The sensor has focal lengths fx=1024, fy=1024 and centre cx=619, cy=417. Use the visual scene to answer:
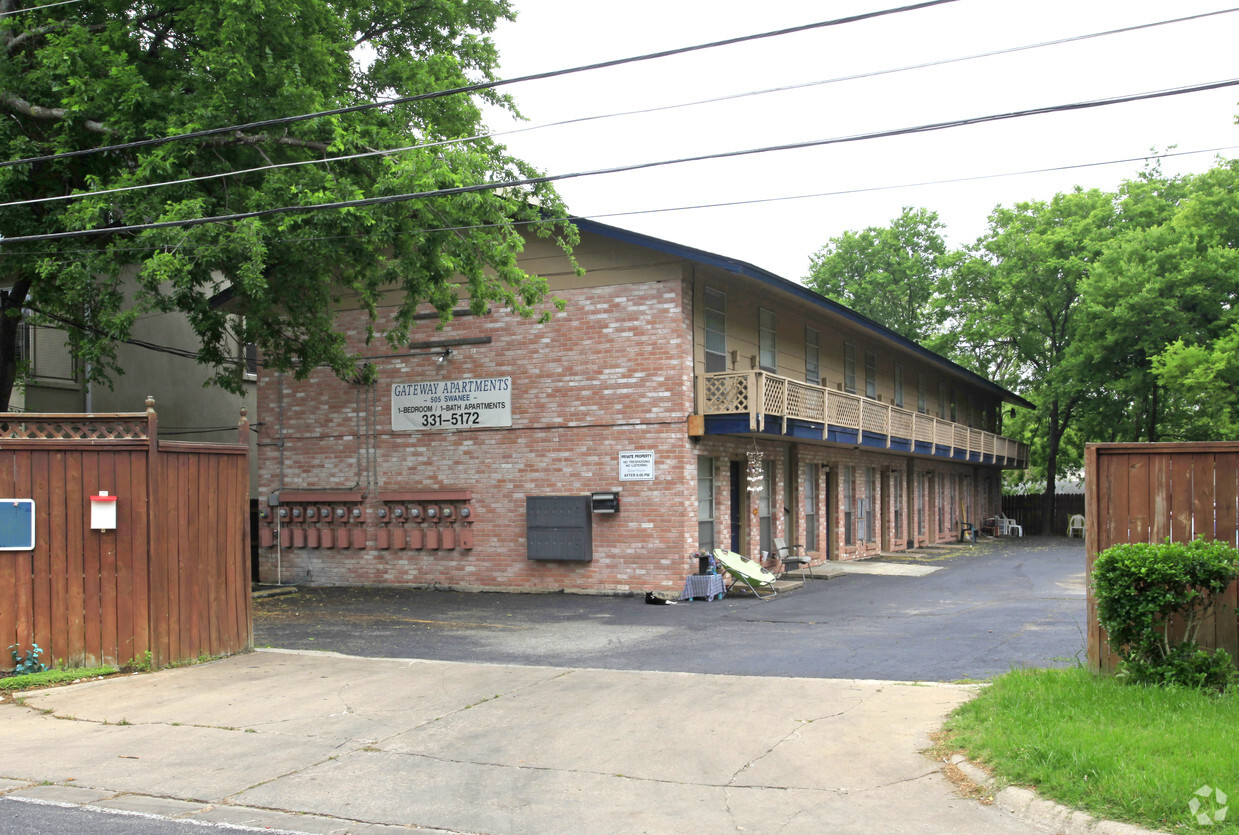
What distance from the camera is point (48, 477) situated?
409 inches

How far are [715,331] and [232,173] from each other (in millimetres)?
9895

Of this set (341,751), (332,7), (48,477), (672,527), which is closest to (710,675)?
(341,751)

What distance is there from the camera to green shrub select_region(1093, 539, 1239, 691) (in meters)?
7.55

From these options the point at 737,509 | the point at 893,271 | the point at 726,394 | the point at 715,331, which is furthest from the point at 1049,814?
the point at 893,271

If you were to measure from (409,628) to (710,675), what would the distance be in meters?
6.11

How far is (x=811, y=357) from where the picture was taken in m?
25.7

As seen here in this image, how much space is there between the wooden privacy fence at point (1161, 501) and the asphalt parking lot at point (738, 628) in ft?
4.57

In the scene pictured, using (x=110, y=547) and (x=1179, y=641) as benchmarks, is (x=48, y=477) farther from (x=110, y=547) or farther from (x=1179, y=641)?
(x=1179, y=641)

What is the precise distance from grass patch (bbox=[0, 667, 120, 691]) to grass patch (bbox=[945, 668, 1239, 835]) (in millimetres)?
8230

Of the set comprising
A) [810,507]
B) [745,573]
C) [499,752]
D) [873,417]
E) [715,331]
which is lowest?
[745,573]

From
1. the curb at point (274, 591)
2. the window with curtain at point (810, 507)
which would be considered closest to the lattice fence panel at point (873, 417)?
the window with curtain at point (810, 507)

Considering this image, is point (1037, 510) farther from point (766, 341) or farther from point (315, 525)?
point (315, 525)

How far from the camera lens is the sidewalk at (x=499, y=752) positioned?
612 cm

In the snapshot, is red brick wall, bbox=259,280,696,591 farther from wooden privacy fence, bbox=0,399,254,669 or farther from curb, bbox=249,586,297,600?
wooden privacy fence, bbox=0,399,254,669
